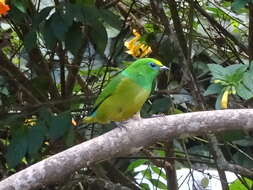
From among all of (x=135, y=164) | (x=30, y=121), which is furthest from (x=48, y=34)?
(x=135, y=164)

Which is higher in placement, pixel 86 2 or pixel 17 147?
pixel 86 2

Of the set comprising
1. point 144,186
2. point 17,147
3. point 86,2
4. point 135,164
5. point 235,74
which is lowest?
point 144,186

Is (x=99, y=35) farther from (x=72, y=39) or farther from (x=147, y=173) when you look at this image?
(x=147, y=173)

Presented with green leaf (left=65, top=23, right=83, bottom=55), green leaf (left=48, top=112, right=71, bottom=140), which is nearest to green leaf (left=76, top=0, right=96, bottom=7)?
green leaf (left=65, top=23, right=83, bottom=55)

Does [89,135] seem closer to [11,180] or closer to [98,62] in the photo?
[98,62]

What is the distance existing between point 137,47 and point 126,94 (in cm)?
69

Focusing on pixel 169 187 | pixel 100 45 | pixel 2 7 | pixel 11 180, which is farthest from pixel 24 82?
pixel 11 180

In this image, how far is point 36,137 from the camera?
2.64 m

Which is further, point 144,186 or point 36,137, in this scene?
point 144,186

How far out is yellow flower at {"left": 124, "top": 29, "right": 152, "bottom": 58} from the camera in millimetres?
3402

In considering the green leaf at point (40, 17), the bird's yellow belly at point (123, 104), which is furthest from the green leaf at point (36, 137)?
the green leaf at point (40, 17)

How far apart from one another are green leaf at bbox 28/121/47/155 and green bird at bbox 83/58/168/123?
0.30 meters

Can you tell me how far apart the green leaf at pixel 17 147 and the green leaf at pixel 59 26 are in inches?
16.6

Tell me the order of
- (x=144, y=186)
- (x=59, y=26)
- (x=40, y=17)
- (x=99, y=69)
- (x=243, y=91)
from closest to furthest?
(x=243, y=91), (x=59, y=26), (x=40, y=17), (x=99, y=69), (x=144, y=186)
